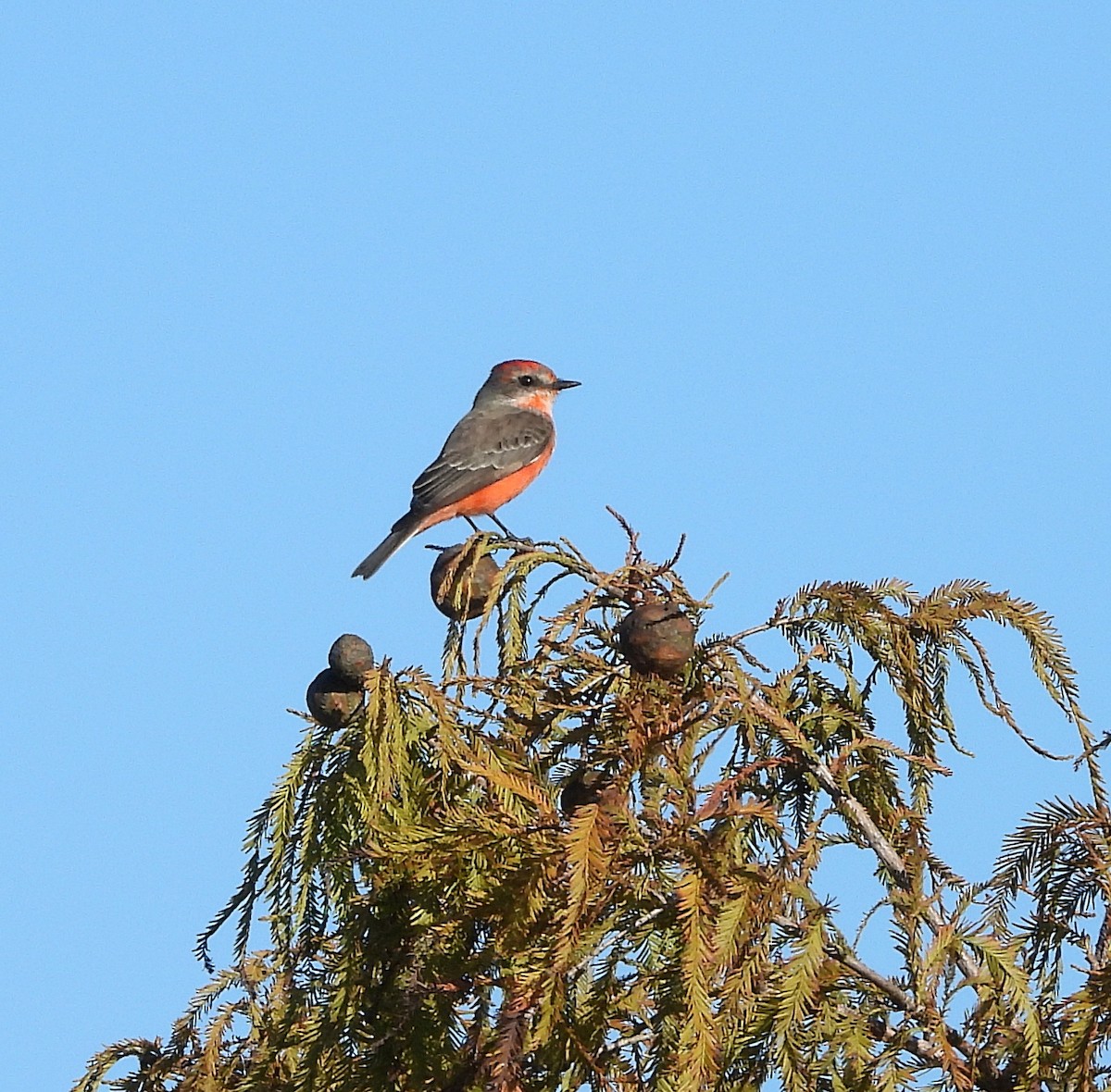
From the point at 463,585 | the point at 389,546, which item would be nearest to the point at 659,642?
the point at 463,585

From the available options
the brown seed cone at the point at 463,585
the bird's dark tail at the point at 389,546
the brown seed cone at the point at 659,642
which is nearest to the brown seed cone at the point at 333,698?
the brown seed cone at the point at 463,585

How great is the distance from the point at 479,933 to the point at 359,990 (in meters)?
0.33

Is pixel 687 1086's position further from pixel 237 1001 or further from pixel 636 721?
pixel 237 1001

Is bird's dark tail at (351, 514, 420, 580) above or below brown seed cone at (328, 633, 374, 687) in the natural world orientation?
above

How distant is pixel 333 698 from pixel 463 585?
74 cm

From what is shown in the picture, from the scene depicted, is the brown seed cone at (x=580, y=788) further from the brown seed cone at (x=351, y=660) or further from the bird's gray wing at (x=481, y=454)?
the bird's gray wing at (x=481, y=454)

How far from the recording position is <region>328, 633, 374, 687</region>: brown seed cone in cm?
383

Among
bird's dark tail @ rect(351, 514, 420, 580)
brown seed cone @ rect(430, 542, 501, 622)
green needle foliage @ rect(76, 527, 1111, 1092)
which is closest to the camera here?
green needle foliage @ rect(76, 527, 1111, 1092)

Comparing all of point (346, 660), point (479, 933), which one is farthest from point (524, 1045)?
point (346, 660)

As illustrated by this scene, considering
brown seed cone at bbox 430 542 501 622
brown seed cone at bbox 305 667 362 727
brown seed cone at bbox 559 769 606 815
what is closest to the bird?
brown seed cone at bbox 430 542 501 622

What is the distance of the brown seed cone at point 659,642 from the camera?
133 inches

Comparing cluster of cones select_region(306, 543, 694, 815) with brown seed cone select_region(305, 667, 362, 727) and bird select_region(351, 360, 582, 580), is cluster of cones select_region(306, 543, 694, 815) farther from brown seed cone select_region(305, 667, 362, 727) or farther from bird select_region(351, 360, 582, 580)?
bird select_region(351, 360, 582, 580)

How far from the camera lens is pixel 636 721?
3.22 meters

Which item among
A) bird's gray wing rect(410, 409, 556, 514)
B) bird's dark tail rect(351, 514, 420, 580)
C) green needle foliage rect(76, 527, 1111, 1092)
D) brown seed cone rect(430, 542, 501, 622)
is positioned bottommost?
green needle foliage rect(76, 527, 1111, 1092)
